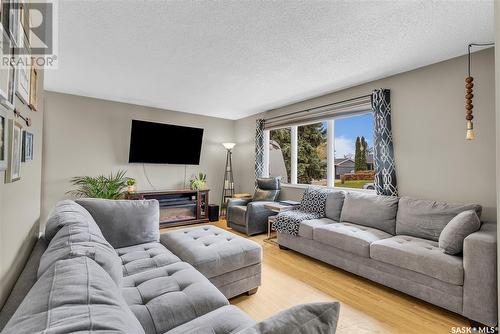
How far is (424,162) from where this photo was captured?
283cm

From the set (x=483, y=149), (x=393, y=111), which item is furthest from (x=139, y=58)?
(x=483, y=149)

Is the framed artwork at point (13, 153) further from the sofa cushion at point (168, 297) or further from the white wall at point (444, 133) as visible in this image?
the white wall at point (444, 133)

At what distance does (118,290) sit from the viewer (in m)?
0.90

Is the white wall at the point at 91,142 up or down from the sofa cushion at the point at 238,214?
up

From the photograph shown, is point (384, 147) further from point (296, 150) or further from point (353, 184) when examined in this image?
point (296, 150)

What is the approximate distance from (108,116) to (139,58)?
2256 millimetres

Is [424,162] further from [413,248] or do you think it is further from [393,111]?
[413,248]

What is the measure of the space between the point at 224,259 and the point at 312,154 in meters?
2.89

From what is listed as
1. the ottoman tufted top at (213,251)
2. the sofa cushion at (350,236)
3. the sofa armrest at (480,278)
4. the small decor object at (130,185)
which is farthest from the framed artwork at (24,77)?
the small decor object at (130,185)

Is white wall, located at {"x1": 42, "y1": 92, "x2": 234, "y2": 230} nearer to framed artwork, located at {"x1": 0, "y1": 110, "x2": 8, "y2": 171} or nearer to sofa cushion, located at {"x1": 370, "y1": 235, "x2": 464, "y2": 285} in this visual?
framed artwork, located at {"x1": 0, "y1": 110, "x2": 8, "y2": 171}

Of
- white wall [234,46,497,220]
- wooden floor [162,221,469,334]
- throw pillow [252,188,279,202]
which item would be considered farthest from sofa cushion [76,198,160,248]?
white wall [234,46,497,220]

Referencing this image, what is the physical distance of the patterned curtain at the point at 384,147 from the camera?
3.07 meters

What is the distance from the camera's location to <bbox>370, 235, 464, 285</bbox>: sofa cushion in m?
1.86

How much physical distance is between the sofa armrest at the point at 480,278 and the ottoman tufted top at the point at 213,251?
5.32 feet
